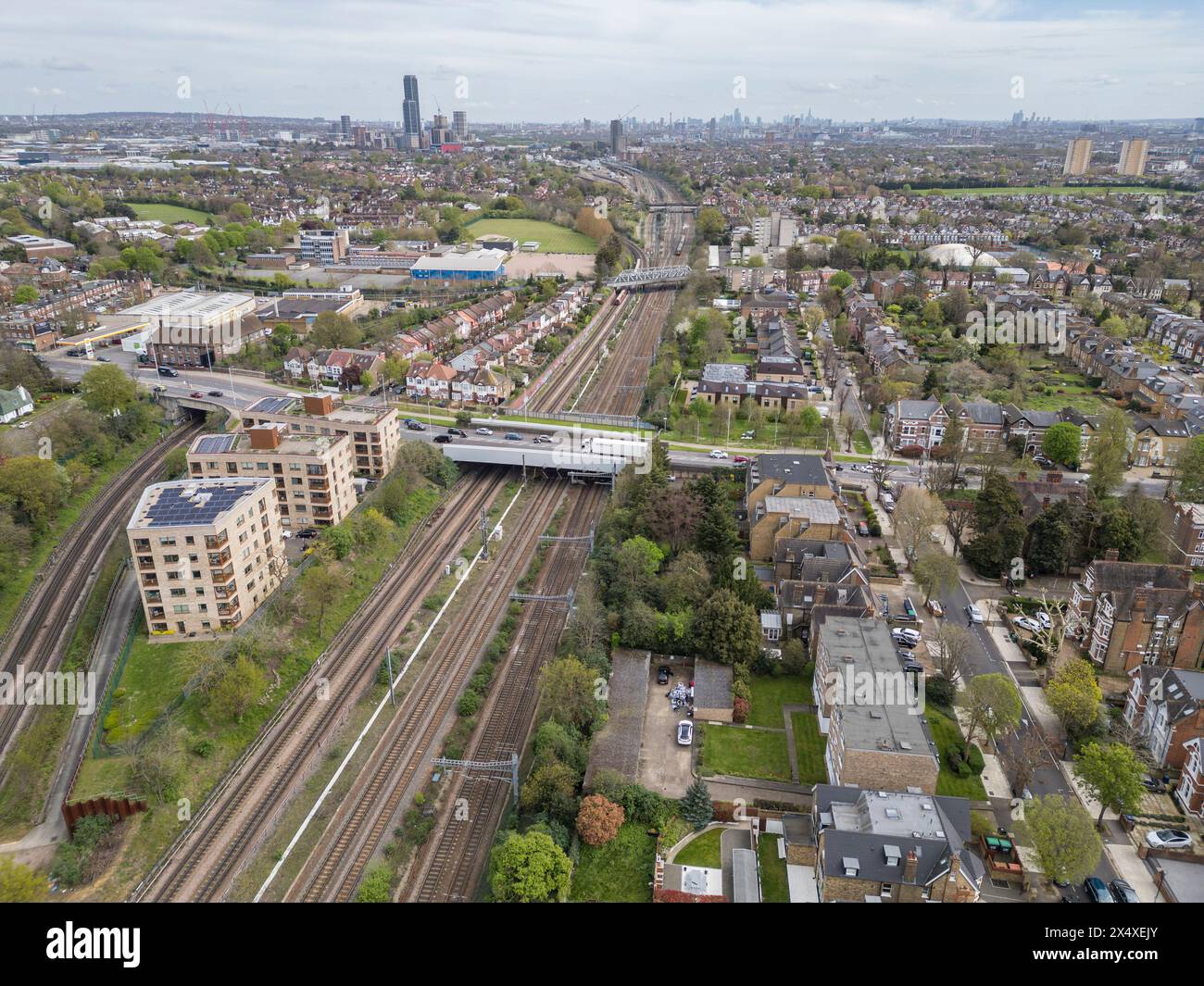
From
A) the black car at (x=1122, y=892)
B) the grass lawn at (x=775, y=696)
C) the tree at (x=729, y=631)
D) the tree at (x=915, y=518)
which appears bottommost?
the grass lawn at (x=775, y=696)

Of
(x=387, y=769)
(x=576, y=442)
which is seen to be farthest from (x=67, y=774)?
(x=576, y=442)

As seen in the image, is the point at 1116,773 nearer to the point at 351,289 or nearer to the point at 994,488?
the point at 994,488

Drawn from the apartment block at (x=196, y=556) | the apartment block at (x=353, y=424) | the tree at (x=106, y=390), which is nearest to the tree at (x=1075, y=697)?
the apartment block at (x=196, y=556)

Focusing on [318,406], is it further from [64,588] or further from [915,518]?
[915,518]

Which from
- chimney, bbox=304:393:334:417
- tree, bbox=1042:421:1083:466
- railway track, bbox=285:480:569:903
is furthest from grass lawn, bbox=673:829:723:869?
tree, bbox=1042:421:1083:466

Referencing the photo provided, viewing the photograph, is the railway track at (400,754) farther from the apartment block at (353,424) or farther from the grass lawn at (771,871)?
the grass lawn at (771,871)

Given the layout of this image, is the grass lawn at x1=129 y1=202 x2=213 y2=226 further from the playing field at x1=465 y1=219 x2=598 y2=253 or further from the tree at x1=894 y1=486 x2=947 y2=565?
the tree at x1=894 y1=486 x2=947 y2=565
